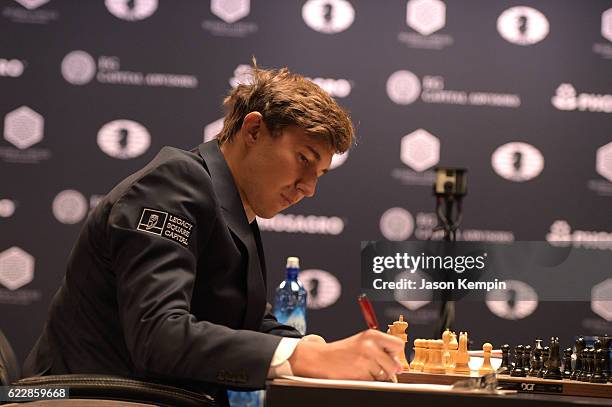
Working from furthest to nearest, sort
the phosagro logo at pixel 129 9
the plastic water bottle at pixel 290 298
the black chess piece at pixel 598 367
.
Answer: the phosagro logo at pixel 129 9
the plastic water bottle at pixel 290 298
the black chess piece at pixel 598 367

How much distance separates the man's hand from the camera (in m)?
1.37

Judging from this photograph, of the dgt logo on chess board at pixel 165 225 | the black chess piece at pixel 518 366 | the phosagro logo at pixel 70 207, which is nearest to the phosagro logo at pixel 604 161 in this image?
the phosagro logo at pixel 70 207

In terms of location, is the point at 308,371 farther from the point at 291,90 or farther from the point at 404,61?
the point at 404,61

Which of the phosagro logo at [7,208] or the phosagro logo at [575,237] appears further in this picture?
the phosagro logo at [575,237]

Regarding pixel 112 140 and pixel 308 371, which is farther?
pixel 112 140

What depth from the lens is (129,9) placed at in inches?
202

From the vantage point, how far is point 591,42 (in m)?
5.27

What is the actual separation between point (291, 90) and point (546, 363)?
2.81ft

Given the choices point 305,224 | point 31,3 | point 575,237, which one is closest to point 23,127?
point 31,3

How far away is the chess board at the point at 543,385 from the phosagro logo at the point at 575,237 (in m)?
3.45

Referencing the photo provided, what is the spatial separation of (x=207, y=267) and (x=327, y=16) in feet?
12.3

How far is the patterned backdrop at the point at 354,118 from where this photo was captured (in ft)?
16.4

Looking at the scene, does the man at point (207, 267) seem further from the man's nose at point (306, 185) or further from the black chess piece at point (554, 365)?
the black chess piece at point (554, 365)

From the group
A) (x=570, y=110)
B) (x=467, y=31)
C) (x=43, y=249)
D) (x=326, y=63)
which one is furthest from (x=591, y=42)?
(x=43, y=249)
